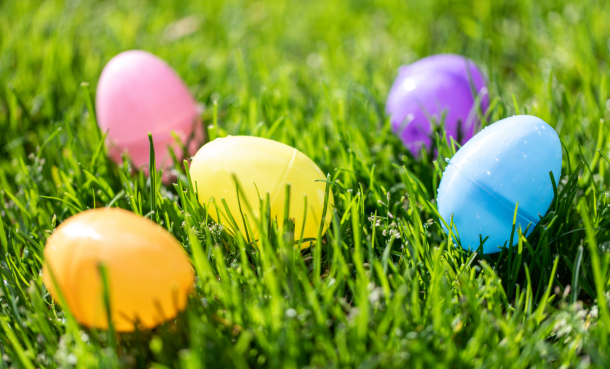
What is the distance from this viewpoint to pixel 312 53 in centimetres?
244

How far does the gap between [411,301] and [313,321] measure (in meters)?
0.22

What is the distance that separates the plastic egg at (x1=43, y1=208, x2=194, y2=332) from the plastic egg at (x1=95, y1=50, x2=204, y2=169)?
564 millimetres

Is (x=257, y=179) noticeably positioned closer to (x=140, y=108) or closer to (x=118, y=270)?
(x=118, y=270)

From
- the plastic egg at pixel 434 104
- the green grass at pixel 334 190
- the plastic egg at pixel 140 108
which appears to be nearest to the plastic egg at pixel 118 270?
the green grass at pixel 334 190

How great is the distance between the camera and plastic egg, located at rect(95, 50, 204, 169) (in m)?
1.51

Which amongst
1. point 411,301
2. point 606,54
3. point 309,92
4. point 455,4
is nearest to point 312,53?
point 309,92

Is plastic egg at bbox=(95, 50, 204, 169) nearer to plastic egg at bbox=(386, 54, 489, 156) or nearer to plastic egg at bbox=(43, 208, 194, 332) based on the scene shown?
plastic egg at bbox=(43, 208, 194, 332)

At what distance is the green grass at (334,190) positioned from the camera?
0.94m

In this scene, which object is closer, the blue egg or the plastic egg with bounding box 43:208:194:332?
the plastic egg with bounding box 43:208:194:332

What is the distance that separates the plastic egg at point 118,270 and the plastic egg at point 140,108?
0.56m

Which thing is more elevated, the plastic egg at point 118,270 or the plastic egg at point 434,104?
the plastic egg at point 434,104

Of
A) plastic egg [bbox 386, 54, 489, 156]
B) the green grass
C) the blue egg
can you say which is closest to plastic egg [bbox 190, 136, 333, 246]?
the green grass

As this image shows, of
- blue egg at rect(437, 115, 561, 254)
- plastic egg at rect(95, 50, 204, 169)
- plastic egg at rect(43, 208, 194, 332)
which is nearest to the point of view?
plastic egg at rect(43, 208, 194, 332)

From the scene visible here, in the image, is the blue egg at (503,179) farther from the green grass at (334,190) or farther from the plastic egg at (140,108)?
the plastic egg at (140,108)
